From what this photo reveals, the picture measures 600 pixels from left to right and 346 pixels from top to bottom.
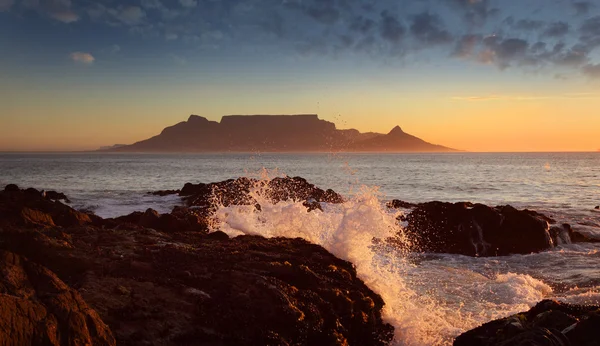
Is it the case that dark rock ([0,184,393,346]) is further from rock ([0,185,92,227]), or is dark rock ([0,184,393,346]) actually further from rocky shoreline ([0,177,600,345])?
rock ([0,185,92,227])

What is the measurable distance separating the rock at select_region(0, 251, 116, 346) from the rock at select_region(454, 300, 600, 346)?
Answer: 5.55 m

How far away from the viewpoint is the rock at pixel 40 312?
5.30 m

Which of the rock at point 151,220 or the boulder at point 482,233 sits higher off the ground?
the rock at point 151,220

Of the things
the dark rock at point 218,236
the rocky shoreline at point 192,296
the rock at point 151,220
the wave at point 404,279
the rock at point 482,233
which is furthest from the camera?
the rock at point 482,233

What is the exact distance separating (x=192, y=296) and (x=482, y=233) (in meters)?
15.1

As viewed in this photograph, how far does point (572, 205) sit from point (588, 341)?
35.9 meters

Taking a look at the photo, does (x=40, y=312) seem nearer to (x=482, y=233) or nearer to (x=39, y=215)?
(x=39, y=215)

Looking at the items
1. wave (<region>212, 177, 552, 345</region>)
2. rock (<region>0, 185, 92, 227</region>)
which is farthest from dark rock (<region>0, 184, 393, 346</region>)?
rock (<region>0, 185, 92, 227</region>)

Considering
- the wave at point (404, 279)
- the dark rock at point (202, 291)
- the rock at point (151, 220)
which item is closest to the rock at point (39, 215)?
the rock at point (151, 220)

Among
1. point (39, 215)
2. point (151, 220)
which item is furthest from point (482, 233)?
point (39, 215)

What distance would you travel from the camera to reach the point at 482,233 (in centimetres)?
1953

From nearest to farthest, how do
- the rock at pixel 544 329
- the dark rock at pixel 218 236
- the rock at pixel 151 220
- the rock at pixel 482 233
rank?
the rock at pixel 544 329
the dark rock at pixel 218 236
the rock at pixel 151 220
the rock at pixel 482 233

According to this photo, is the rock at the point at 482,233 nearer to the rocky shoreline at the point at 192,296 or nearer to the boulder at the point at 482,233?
the boulder at the point at 482,233

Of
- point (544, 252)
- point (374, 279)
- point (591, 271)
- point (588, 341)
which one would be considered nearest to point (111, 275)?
point (374, 279)
